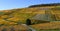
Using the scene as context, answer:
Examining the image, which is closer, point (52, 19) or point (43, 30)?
point (43, 30)

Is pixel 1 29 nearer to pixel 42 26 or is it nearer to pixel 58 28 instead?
pixel 42 26

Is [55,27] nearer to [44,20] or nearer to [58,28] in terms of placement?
[58,28]

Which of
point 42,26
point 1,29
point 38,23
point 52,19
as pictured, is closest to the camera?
point 1,29

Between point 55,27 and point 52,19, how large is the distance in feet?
19.0

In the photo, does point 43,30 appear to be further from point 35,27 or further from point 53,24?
point 53,24

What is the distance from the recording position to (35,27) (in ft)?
92.4

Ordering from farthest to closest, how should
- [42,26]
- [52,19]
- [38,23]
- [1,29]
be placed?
[52,19]
[38,23]
[42,26]
[1,29]

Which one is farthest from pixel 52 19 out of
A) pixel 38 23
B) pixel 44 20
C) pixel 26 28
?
pixel 26 28

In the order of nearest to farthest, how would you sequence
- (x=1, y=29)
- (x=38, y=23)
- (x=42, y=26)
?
(x=1, y=29) → (x=42, y=26) → (x=38, y=23)

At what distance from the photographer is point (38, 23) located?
3142 cm

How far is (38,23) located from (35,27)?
3.36 m

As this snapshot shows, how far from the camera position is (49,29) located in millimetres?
→ 27500

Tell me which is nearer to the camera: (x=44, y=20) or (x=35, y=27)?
(x=35, y=27)

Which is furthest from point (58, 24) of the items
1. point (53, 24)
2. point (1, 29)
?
point (1, 29)
